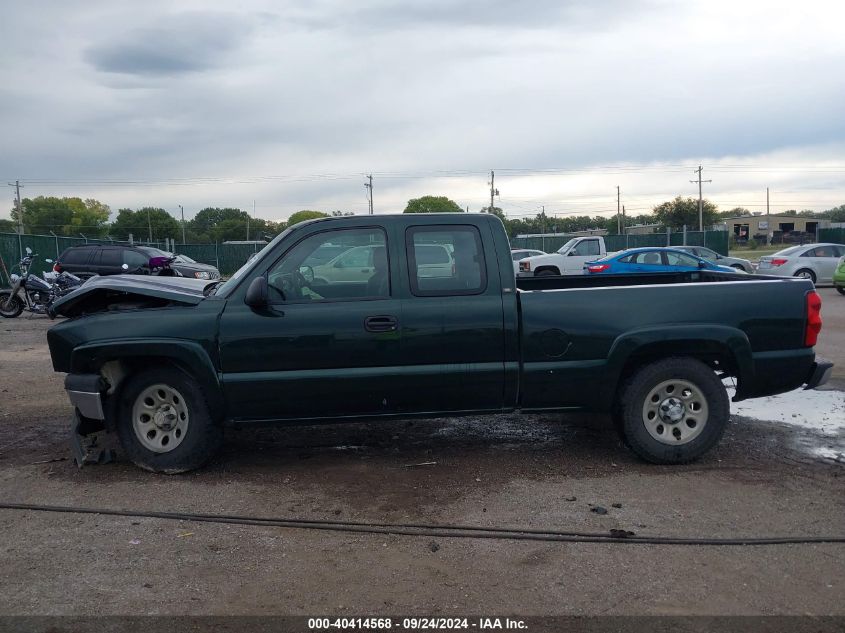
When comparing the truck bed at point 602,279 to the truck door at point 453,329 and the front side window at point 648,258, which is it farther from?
the front side window at point 648,258

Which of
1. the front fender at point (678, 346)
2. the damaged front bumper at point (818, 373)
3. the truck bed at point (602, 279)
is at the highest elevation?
the truck bed at point (602, 279)

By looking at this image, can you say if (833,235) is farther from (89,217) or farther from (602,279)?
(89,217)

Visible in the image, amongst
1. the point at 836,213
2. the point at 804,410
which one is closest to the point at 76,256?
the point at 804,410

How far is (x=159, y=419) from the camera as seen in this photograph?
18.1 feet

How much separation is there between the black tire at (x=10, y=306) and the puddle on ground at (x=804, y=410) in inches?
606

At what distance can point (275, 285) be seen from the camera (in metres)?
5.43

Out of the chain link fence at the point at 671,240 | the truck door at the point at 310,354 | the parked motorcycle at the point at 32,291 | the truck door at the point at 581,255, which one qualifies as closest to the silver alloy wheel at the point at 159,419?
the truck door at the point at 310,354

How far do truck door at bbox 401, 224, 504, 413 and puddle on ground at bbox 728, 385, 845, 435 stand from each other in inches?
98.8

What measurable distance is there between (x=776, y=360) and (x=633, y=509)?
1.79m

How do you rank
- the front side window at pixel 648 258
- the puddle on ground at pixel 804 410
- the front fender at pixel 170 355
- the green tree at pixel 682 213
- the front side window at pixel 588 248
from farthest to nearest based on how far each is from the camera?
the green tree at pixel 682 213, the front side window at pixel 588 248, the front side window at pixel 648 258, the puddle on ground at pixel 804 410, the front fender at pixel 170 355

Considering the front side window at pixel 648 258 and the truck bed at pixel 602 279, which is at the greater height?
the truck bed at pixel 602 279

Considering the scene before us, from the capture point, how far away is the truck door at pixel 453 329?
5.34 m

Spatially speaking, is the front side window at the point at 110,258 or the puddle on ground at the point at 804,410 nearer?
the puddle on ground at the point at 804,410

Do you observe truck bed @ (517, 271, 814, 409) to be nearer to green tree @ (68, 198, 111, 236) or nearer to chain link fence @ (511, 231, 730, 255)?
chain link fence @ (511, 231, 730, 255)
